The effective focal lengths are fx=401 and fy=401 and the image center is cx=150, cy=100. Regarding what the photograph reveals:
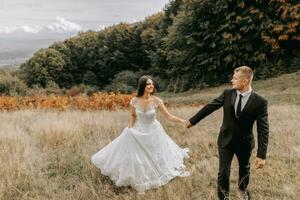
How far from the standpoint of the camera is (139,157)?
20.6ft

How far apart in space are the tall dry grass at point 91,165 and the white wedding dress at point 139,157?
189 mm

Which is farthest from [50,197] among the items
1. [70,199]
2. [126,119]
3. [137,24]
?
[137,24]

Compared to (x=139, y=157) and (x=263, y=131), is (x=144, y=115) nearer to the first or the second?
(x=139, y=157)

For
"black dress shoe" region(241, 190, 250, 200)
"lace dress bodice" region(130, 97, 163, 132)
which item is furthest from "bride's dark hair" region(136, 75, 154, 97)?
"black dress shoe" region(241, 190, 250, 200)

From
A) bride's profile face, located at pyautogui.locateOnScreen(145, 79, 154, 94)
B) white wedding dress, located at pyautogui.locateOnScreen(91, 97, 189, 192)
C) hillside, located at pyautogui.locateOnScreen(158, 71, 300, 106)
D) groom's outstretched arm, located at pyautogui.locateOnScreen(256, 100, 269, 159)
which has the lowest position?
hillside, located at pyautogui.locateOnScreen(158, 71, 300, 106)

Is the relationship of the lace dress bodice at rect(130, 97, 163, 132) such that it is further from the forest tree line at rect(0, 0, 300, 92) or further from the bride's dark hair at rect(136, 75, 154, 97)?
the forest tree line at rect(0, 0, 300, 92)

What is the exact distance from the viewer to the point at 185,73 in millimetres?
37812

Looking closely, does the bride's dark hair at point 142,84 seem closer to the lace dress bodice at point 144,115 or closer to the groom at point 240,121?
the lace dress bodice at point 144,115

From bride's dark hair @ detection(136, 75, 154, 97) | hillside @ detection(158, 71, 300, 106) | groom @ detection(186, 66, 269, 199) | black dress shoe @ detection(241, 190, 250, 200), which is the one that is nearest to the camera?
groom @ detection(186, 66, 269, 199)

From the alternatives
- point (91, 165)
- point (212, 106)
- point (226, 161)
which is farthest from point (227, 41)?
point (226, 161)

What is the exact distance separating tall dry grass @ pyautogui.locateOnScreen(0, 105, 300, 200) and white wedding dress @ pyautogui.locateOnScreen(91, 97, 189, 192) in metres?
0.19

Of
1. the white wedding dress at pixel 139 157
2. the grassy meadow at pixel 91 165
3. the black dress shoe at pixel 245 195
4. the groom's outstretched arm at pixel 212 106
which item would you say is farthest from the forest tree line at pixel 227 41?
the groom's outstretched arm at pixel 212 106

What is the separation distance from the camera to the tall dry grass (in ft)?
20.2

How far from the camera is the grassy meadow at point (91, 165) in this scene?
616 cm
